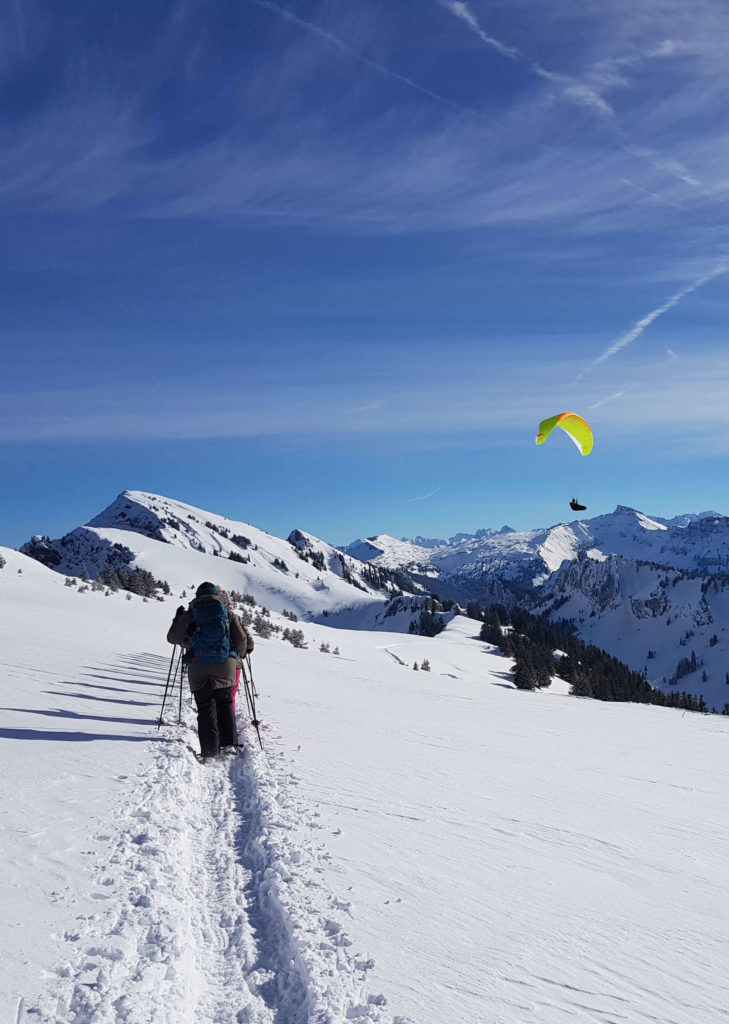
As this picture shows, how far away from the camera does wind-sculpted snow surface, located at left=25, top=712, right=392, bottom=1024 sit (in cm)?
334

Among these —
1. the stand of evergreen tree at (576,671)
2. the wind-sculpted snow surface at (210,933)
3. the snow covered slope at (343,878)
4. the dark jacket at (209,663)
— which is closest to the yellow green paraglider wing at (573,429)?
the snow covered slope at (343,878)

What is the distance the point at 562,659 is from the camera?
314ft

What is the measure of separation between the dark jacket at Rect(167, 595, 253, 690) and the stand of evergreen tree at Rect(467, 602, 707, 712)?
45336 mm

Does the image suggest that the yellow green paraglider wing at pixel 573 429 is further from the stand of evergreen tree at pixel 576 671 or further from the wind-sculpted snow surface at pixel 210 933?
the stand of evergreen tree at pixel 576 671

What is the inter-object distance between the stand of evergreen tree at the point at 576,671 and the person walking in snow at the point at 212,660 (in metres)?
45.4

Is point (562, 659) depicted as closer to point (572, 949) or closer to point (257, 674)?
point (257, 674)

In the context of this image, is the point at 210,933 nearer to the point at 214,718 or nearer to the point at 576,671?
the point at 214,718

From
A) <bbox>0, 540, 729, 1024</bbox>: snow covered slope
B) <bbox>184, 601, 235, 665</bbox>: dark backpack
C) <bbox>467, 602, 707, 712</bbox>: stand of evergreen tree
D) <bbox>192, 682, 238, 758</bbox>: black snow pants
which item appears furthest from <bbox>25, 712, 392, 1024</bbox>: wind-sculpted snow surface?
<bbox>467, 602, 707, 712</bbox>: stand of evergreen tree

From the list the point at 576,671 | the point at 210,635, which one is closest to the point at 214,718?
the point at 210,635

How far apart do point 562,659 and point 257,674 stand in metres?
86.7

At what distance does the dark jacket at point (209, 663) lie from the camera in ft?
29.7

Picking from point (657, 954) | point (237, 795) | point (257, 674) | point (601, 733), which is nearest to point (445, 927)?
point (657, 954)

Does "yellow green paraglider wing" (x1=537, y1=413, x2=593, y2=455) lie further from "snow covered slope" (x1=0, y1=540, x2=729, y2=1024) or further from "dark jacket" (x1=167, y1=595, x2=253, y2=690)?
"dark jacket" (x1=167, y1=595, x2=253, y2=690)

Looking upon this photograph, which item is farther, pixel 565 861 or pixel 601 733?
pixel 601 733
